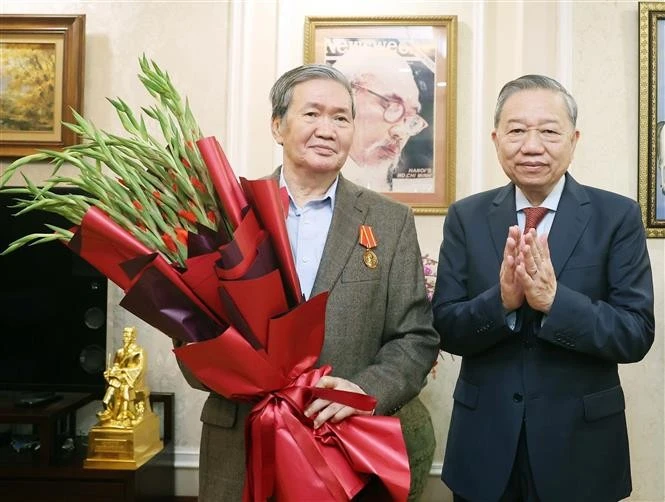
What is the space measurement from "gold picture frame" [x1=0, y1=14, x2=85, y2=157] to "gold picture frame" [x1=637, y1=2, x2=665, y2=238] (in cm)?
225

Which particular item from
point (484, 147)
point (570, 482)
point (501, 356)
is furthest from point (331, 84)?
point (484, 147)

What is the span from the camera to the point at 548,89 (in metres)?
1.46

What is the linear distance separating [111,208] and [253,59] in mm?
1901

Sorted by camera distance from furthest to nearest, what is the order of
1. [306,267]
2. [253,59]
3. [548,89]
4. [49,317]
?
[253,59]
[49,317]
[548,89]
[306,267]

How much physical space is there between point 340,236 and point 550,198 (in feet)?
1.64

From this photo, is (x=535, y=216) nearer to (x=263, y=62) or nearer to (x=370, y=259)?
(x=370, y=259)

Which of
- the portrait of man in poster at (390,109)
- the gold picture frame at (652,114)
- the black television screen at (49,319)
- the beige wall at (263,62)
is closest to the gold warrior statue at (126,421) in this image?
the black television screen at (49,319)

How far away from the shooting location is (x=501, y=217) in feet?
4.98

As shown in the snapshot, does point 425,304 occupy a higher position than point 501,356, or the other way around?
point 425,304

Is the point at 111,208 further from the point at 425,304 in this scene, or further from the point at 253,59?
the point at 253,59

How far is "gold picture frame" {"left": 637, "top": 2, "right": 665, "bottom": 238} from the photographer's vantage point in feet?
8.55

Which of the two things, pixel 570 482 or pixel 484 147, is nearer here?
pixel 570 482

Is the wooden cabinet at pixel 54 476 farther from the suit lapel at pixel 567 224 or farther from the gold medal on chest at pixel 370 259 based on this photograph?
the suit lapel at pixel 567 224

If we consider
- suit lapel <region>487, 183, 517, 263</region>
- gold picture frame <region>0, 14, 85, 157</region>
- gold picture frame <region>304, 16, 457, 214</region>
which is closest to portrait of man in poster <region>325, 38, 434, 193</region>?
gold picture frame <region>304, 16, 457, 214</region>
